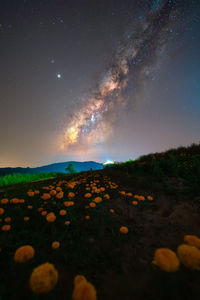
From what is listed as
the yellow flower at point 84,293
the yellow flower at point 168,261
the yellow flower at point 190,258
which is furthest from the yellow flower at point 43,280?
the yellow flower at point 190,258

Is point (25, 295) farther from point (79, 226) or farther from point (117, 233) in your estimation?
point (117, 233)

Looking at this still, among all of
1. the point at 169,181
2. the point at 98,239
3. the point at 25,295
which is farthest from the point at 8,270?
the point at 169,181

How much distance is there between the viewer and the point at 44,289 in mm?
756

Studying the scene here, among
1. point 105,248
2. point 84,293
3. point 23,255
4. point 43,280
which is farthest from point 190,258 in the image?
point 23,255

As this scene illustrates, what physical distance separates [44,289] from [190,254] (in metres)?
1.06

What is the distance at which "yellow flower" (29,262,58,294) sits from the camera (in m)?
0.76

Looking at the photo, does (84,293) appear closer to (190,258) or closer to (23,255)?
(23,255)

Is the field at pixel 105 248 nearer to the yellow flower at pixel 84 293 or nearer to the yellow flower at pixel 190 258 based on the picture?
the yellow flower at pixel 190 258

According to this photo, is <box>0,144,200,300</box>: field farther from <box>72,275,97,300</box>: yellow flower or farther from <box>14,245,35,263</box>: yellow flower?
<box>72,275,97,300</box>: yellow flower

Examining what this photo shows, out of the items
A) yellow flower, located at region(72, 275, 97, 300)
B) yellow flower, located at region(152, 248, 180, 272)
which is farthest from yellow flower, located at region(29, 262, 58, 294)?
yellow flower, located at region(152, 248, 180, 272)

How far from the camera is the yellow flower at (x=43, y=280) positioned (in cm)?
76

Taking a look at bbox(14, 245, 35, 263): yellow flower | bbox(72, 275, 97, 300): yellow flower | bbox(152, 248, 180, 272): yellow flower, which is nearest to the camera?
bbox(72, 275, 97, 300): yellow flower

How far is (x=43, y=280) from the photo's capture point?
784 millimetres

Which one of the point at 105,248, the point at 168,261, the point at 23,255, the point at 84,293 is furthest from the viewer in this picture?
the point at 105,248
